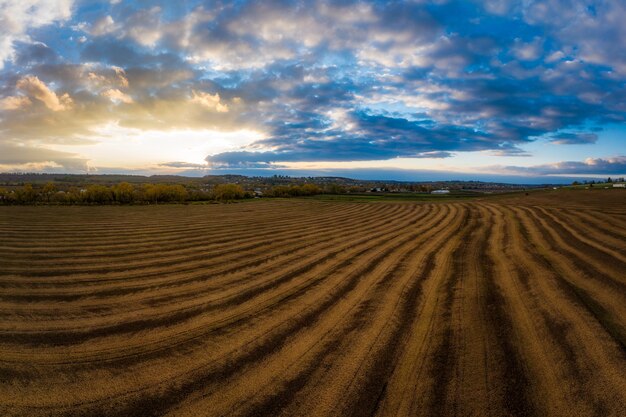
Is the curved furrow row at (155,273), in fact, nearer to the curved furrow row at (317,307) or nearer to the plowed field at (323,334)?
the plowed field at (323,334)

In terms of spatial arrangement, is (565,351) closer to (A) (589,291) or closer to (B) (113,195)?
(A) (589,291)

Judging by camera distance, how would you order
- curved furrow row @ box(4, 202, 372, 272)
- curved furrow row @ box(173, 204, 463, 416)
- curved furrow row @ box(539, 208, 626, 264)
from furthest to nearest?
curved furrow row @ box(4, 202, 372, 272)
curved furrow row @ box(539, 208, 626, 264)
curved furrow row @ box(173, 204, 463, 416)

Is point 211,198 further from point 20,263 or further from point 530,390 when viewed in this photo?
point 530,390

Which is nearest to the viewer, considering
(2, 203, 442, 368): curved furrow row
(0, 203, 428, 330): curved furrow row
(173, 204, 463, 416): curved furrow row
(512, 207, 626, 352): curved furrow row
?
(173, 204, 463, 416): curved furrow row

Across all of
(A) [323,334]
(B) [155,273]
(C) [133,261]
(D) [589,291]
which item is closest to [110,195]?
(C) [133,261]

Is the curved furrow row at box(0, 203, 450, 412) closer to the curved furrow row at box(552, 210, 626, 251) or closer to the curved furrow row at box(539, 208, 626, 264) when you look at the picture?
the curved furrow row at box(539, 208, 626, 264)

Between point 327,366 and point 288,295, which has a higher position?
point 288,295

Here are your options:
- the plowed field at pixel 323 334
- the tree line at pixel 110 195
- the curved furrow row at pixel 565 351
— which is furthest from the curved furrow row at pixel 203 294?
the tree line at pixel 110 195

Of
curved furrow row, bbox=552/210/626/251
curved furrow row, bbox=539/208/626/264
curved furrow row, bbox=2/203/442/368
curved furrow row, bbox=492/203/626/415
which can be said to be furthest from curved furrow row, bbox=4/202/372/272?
curved furrow row, bbox=552/210/626/251
